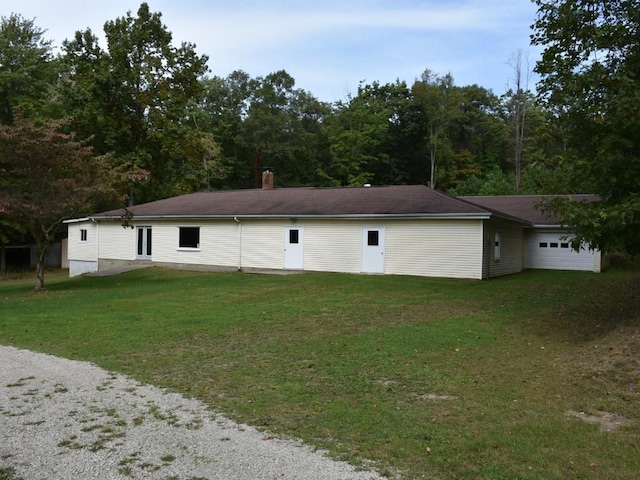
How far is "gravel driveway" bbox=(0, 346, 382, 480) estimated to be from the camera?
3.77 m

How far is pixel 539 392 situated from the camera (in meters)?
5.71

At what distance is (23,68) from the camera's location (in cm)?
3219

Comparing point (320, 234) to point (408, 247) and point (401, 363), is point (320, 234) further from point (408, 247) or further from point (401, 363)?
point (401, 363)

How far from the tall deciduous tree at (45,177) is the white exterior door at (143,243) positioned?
7385 millimetres

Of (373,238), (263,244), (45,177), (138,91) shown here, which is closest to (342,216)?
(373,238)

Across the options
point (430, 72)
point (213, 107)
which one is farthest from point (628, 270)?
point (213, 107)

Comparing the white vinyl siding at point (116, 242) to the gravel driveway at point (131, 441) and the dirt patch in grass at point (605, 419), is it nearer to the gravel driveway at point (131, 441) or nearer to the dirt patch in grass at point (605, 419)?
the gravel driveway at point (131, 441)

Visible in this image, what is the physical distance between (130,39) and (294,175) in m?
19.0

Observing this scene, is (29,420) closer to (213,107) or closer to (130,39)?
(130,39)

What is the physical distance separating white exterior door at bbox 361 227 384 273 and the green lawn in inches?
173

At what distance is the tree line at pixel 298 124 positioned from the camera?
8.77 metres

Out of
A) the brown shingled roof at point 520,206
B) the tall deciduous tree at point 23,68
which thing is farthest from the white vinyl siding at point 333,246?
the tall deciduous tree at point 23,68

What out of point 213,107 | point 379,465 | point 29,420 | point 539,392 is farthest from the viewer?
point 213,107

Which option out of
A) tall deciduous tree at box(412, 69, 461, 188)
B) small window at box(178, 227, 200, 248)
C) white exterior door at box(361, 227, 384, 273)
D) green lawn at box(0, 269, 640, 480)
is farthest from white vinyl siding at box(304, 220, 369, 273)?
tall deciduous tree at box(412, 69, 461, 188)
